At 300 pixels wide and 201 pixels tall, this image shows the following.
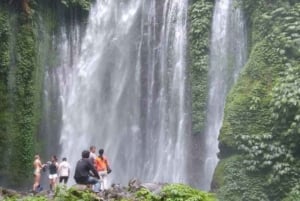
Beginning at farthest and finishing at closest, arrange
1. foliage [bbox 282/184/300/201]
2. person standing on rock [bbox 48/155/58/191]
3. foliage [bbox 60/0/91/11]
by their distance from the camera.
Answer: foliage [bbox 60/0/91/11], person standing on rock [bbox 48/155/58/191], foliage [bbox 282/184/300/201]

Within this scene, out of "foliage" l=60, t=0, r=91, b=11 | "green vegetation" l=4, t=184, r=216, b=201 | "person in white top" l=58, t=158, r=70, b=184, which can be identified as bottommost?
"green vegetation" l=4, t=184, r=216, b=201

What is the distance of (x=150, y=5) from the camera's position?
24.9 metres

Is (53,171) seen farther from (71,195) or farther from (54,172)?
(71,195)

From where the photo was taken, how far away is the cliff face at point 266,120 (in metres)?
14.3

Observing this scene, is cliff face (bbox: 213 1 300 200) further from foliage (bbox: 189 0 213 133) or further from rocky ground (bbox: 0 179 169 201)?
foliage (bbox: 189 0 213 133)

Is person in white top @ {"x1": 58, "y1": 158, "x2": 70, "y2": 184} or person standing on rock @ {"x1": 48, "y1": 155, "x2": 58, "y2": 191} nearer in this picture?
person in white top @ {"x1": 58, "y1": 158, "x2": 70, "y2": 184}

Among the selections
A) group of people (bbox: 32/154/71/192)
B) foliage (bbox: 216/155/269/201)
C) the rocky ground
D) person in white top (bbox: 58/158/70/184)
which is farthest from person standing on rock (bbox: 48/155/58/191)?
foliage (bbox: 216/155/269/201)

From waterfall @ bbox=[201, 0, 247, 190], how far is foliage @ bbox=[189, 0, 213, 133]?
10.4 inches

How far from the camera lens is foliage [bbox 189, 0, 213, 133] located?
2133 cm

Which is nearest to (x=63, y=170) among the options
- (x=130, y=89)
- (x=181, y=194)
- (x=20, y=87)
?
(x=20, y=87)

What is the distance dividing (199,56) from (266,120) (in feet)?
24.3

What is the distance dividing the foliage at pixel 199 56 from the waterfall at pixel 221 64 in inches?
10.4

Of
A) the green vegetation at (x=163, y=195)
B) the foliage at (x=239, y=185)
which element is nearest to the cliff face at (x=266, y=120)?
the foliage at (x=239, y=185)

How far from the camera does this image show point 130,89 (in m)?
23.3
